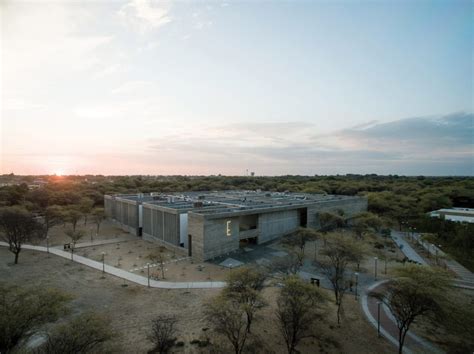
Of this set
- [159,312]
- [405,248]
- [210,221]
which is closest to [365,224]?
[405,248]

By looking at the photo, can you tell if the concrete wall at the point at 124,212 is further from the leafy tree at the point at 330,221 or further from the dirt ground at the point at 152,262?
the leafy tree at the point at 330,221

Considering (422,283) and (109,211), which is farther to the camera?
(109,211)

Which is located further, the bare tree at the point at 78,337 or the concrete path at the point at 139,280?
the concrete path at the point at 139,280

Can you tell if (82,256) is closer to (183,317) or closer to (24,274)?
(24,274)

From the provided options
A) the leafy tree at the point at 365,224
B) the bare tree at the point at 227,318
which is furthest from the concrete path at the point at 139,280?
the leafy tree at the point at 365,224

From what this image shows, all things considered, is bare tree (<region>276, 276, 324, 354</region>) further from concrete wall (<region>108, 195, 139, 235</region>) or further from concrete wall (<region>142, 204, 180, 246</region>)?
concrete wall (<region>108, 195, 139, 235</region>)

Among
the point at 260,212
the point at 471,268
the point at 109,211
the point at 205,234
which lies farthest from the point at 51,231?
the point at 471,268

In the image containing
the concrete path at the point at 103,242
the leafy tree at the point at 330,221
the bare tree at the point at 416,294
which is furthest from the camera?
the leafy tree at the point at 330,221

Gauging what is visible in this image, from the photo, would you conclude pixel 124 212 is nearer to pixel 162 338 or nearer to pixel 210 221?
pixel 210 221
